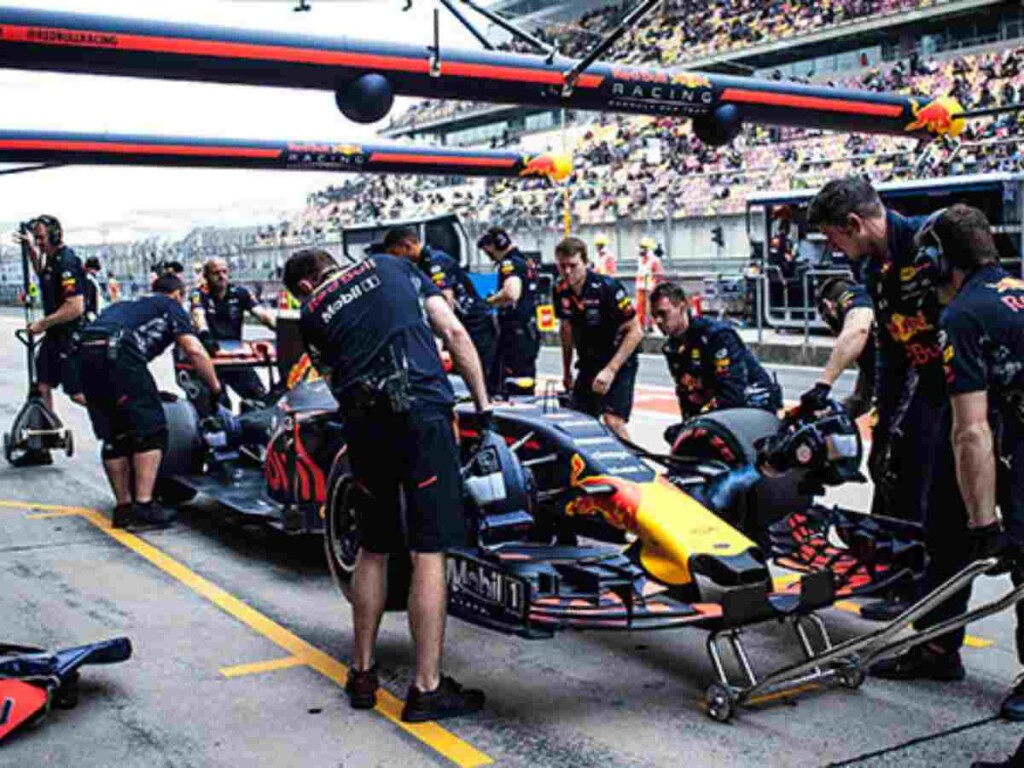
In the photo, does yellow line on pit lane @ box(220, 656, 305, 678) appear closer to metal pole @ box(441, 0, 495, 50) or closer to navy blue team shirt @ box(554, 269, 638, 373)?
navy blue team shirt @ box(554, 269, 638, 373)

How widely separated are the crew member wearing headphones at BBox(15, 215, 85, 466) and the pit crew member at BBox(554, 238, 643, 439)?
4444 millimetres

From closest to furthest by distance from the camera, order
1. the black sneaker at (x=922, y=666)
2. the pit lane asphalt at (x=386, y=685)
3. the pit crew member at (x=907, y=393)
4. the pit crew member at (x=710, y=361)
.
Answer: the pit lane asphalt at (x=386, y=685)
the pit crew member at (x=907, y=393)
the black sneaker at (x=922, y=666)
the pit crew member at (x=710, y=361)

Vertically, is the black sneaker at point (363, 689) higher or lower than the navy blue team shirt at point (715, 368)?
lower

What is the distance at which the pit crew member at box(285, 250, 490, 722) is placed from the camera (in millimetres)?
4312

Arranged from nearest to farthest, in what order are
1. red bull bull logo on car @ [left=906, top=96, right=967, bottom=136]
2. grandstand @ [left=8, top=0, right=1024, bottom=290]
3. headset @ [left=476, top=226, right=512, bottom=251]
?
headset @ [left=476, top=226, right=512, bottom=251] → red bull bull logo on car @ [left=906, top=96, right=967, bottom=136] → grandstand @ [left=8, top=0, right=1024, bottom=290]

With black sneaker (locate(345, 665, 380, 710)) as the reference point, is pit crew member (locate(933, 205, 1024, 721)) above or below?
above

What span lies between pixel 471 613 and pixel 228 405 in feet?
16.6

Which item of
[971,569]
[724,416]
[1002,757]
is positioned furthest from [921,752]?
[724,416]

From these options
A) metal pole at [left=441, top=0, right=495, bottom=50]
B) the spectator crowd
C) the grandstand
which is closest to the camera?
metal pole at [left=441, top=0, right=495, bottom=50]

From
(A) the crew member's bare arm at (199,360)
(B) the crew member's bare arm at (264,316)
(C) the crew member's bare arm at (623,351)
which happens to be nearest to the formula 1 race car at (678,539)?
(C) the crew member's bare arm at (623,351)

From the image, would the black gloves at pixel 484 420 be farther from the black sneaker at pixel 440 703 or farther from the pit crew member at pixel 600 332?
the pit crew member at pixel 600 332

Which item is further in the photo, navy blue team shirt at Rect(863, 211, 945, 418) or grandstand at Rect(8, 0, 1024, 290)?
grandstand at Rect(8, 0, 1024, 290)

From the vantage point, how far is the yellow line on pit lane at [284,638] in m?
4.05

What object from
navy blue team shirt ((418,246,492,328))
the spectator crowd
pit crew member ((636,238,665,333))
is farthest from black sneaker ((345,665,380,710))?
pit crew member ((636,238,665,333))
